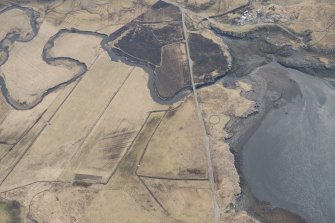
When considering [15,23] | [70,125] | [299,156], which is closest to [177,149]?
[299,156]

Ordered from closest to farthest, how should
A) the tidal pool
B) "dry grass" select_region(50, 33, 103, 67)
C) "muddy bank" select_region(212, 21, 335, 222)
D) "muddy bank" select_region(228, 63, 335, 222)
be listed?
"muddy bank" select_region(228, 63, 335, 222), the tidal pool, "muddy bank" select_region(212, 21, 335, 222), "dry grass" select_region(50, 33, 103, 67)

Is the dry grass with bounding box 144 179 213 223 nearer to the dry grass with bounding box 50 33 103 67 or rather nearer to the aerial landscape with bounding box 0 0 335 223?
the aerial landscape with bounding box 0 0 335 223

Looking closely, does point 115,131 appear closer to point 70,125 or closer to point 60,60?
point 70,125

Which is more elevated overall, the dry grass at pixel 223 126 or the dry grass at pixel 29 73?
the dry grass at pixel 29 73

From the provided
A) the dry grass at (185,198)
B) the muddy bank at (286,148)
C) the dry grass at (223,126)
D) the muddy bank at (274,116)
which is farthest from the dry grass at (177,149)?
the muddy bank at (286,148)

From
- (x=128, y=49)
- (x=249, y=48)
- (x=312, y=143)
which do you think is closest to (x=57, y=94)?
(x=128, y=49)

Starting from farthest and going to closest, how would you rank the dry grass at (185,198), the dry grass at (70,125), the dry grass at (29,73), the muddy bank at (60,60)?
the dry grass at (29,73) < the muddy bank at (60,60) < the dry grass at (70,125) < the dry grass at (185,198)

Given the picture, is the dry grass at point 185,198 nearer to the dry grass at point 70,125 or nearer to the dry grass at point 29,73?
the dry grass at point 70,125

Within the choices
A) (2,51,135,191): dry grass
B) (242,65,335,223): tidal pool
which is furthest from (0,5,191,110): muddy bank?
(242,65,335,223): tidal pool
